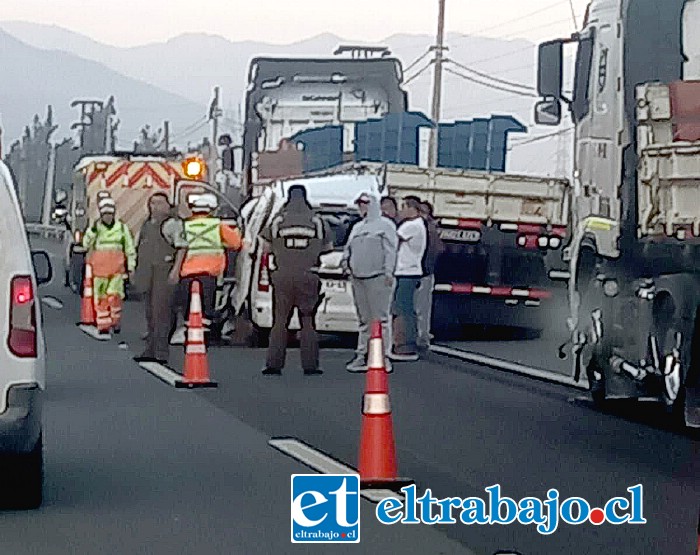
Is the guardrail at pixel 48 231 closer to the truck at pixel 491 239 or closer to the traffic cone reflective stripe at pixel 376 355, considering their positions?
the truck at pixel 491 239

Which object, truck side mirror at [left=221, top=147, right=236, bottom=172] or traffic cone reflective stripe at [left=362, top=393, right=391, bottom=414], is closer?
traffic cone reflective stripe at [left=362, top=393, right=391, bottom=414]

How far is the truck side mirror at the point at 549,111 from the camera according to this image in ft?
51.8

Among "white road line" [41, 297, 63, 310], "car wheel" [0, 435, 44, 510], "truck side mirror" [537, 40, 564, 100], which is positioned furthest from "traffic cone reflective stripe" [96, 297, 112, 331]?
"car wheel" [0, 435, 44, 510]

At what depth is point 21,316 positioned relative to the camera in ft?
30.6

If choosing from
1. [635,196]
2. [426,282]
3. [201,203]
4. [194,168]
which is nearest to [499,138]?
[194,168]

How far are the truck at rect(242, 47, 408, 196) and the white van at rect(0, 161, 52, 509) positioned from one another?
2250cm

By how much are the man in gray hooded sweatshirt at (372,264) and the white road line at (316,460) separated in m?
5.24

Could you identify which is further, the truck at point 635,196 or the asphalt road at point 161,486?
the truck at point 635,196

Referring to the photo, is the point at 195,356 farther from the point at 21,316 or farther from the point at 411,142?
the point at 411,142

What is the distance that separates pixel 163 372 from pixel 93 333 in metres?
5.74

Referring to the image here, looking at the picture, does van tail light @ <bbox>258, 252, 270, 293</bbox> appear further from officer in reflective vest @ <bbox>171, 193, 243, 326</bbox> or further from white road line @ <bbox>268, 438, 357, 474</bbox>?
white road line @ <bbox>268, 438, 357, 474</bbox>

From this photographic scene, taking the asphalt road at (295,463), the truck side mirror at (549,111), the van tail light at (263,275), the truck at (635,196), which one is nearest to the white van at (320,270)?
the van tail light at (263,275)

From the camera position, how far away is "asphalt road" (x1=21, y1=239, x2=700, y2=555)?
9086 millimetres

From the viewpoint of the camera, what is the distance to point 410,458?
38.6 feet
